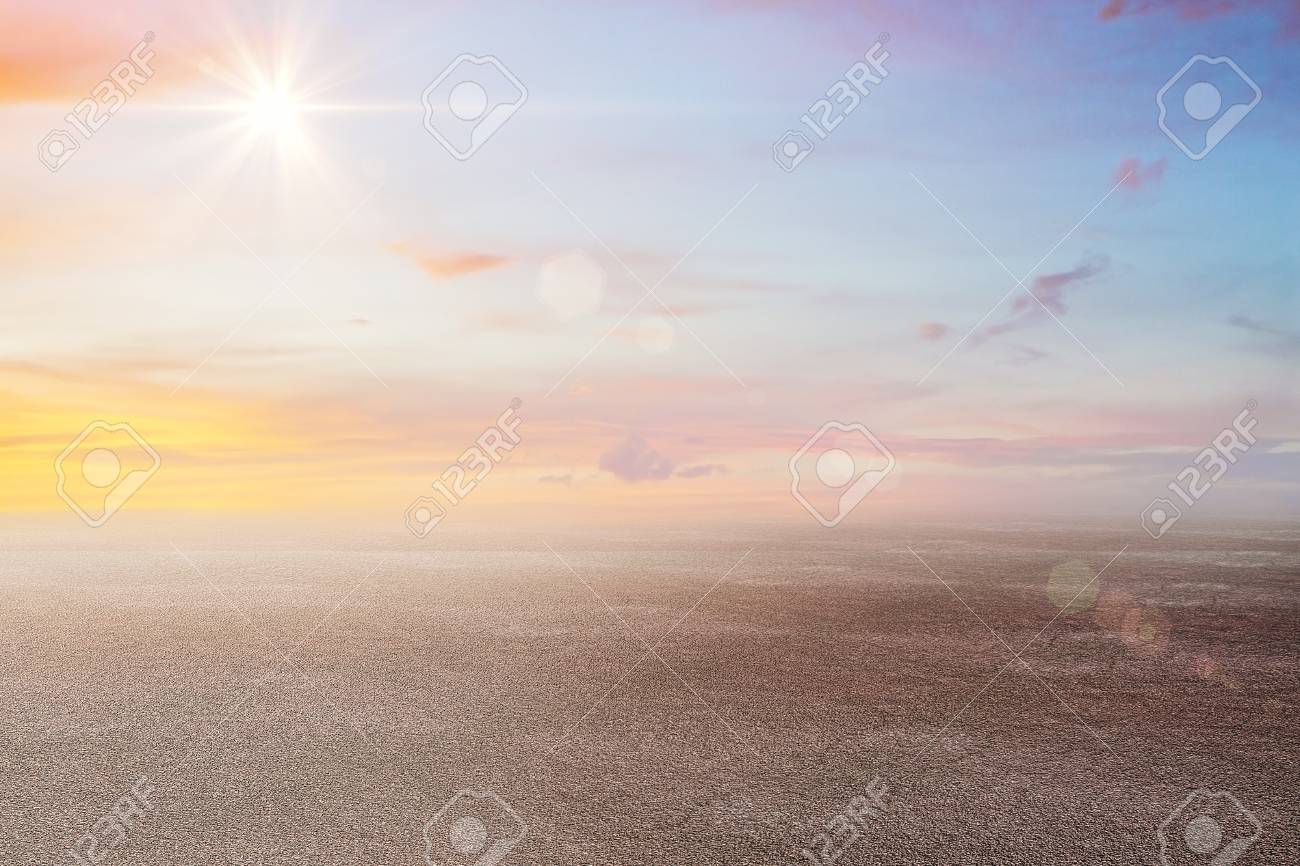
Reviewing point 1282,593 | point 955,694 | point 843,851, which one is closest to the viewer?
point 843,851

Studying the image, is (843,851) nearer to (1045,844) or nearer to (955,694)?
(1045,844)

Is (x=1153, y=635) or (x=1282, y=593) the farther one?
(x=1282, y=593)

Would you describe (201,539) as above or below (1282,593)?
above

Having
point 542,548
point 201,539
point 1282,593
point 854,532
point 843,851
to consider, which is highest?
point 201,539

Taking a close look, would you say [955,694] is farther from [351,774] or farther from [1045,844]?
[351,774]

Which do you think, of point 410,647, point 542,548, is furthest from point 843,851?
point 542,548

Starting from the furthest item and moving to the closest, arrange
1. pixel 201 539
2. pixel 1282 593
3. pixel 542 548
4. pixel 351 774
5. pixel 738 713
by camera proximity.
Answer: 1. pixel 201 539
2. pixel 542 548
3. pixel 1282 593
4. pixel 738 713
5. pixel 351 774
